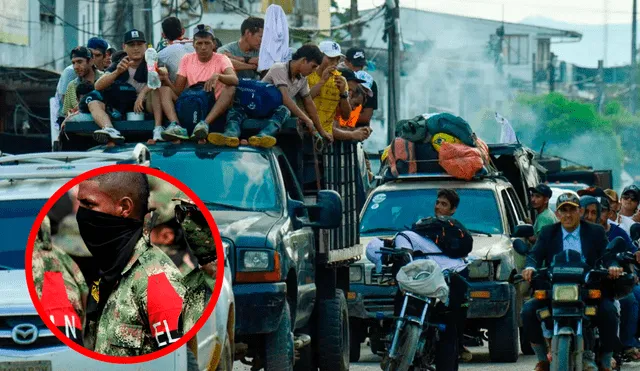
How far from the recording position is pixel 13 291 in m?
7.66

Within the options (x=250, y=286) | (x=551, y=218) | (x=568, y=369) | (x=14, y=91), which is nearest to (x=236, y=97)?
(x=250, y=286)

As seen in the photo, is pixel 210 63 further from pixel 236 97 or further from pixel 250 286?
pixel 250 286

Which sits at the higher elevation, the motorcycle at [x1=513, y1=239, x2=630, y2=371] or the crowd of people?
the crowd of people

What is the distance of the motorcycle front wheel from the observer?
424 inches

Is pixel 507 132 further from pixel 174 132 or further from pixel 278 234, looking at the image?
pixel 278 234

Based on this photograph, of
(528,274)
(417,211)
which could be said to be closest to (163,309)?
(528,274)

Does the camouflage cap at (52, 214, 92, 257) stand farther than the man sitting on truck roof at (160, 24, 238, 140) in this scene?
No

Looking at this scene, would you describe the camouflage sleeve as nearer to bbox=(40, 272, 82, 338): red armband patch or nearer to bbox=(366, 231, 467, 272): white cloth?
bbox=(40, 272, 82, 338): red armband patch

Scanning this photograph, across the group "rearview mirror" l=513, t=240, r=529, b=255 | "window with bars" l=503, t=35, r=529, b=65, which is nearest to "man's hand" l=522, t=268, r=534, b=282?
"rearview mirror" l=513, t=240, r=529, b=255

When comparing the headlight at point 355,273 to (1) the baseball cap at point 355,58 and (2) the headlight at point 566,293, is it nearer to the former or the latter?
(1) the baseball cap at point 355,58

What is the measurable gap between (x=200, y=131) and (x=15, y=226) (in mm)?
2990

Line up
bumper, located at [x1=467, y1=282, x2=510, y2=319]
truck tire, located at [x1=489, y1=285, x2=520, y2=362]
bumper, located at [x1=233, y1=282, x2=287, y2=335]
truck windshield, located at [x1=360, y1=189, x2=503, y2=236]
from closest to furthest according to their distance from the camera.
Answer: bumper, located at [x1=233, y1=282, x2=287, y2=335] → bumper, located at [x1=467, y1=282, x2=510, y2=319] → truck tire, located at [x1=489, y1=285, x2=520, y2=362] → truck windshield, located at [x1=360, y1=189, x2=503, y2=236]

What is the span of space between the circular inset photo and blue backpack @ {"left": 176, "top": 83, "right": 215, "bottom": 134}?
842 centimetres

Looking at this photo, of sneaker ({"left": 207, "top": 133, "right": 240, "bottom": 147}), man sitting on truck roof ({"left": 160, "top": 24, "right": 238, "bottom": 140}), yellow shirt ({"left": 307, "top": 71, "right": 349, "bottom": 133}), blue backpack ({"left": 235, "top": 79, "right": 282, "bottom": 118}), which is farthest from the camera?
yellow shirt ({"left": 307, "top": 71, "right": 349, "bottom": 133})
